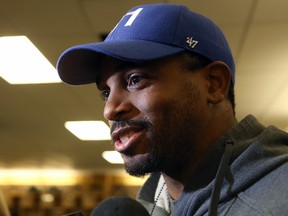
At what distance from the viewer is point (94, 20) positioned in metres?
2.38

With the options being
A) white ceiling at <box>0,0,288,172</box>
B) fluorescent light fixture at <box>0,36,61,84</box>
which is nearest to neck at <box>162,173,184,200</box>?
white ceiling at <box>0,0,288,172</box>

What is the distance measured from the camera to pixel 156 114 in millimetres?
742

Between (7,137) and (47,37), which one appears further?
(7,137)

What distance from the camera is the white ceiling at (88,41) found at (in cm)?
223

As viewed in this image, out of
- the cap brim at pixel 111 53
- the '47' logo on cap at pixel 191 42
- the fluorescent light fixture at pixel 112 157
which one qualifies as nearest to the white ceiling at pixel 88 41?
the fluorescent light fixture at pixel 112 157

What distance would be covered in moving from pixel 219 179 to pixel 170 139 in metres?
0.13

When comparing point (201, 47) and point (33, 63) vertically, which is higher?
point (201, 47)

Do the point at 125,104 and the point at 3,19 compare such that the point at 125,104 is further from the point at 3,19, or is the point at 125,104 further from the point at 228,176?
the point at 3,19

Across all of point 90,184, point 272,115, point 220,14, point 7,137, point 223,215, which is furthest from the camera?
point 90,184

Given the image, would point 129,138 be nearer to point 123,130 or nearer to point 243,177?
point 123,130

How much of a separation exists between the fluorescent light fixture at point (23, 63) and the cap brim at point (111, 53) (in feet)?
5.92

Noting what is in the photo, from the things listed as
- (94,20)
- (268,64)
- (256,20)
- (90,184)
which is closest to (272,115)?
(268,64)

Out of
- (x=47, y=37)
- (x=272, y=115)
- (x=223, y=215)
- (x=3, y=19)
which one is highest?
(x=223, y=215)

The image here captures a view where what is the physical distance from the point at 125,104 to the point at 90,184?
24.9 feet
